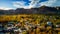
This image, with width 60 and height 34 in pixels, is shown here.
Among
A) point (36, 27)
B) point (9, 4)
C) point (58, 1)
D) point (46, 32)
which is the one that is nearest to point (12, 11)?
point (9, 4)

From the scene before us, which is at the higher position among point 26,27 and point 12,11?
point 12,11

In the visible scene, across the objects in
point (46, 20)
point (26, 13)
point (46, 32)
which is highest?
point (26, 13)

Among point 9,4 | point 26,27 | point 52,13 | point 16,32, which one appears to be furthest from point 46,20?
point 9,4

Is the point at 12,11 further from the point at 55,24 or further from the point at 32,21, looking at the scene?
the point at 55,24

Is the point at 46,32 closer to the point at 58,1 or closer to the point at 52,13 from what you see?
the point at 52,13

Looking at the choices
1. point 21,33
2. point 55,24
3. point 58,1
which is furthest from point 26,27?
point 58,1

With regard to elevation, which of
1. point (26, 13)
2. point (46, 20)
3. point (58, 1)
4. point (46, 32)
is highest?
point (58, 1)

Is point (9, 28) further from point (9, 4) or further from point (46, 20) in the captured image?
point (46, 20)

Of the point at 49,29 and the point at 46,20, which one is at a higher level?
the point at 46,20
